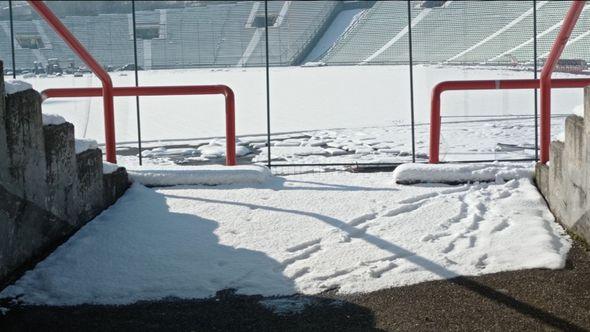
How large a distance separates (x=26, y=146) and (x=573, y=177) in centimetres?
293

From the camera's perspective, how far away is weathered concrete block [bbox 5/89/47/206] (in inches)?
178

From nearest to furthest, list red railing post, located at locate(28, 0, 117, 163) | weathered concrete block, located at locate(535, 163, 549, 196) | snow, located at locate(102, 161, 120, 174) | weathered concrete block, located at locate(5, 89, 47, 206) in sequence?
weathered concrete block, located at locate(5, 89, 47, 206) < red railing post, located at locate(28, 0, 117, 163) < weathered concrete block, located at locate(535, 163, 549, 196) < snow, located at locate(102, 161, 120, 174)

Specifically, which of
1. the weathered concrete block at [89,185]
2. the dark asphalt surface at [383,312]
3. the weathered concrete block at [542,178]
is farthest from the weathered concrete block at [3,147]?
the weathered concrete block at [542,178]

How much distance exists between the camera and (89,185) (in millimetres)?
5570

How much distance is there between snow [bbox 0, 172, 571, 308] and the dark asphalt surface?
0.14 meters

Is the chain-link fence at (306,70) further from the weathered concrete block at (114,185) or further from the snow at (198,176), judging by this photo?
the weathered concrete block at (114,185)

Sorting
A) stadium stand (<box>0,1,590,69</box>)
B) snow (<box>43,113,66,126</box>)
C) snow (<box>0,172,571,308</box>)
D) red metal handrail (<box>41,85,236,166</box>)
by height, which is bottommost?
snow (<box>0,172,571,308</box>)

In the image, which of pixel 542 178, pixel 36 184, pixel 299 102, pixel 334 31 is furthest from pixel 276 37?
pixel 36 184

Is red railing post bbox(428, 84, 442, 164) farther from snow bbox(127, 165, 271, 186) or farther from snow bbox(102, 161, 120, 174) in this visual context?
snow bbox(102, 161, 120, 174)

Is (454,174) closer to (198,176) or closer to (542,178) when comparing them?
(542,178)

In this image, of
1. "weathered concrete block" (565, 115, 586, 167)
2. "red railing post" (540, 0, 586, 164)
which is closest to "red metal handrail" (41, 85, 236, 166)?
"red railing post" (540, 0, 586, 164)

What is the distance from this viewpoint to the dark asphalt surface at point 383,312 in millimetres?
3799

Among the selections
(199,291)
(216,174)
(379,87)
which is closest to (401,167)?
(216,174)

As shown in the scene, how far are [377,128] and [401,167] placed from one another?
27.1 feet
